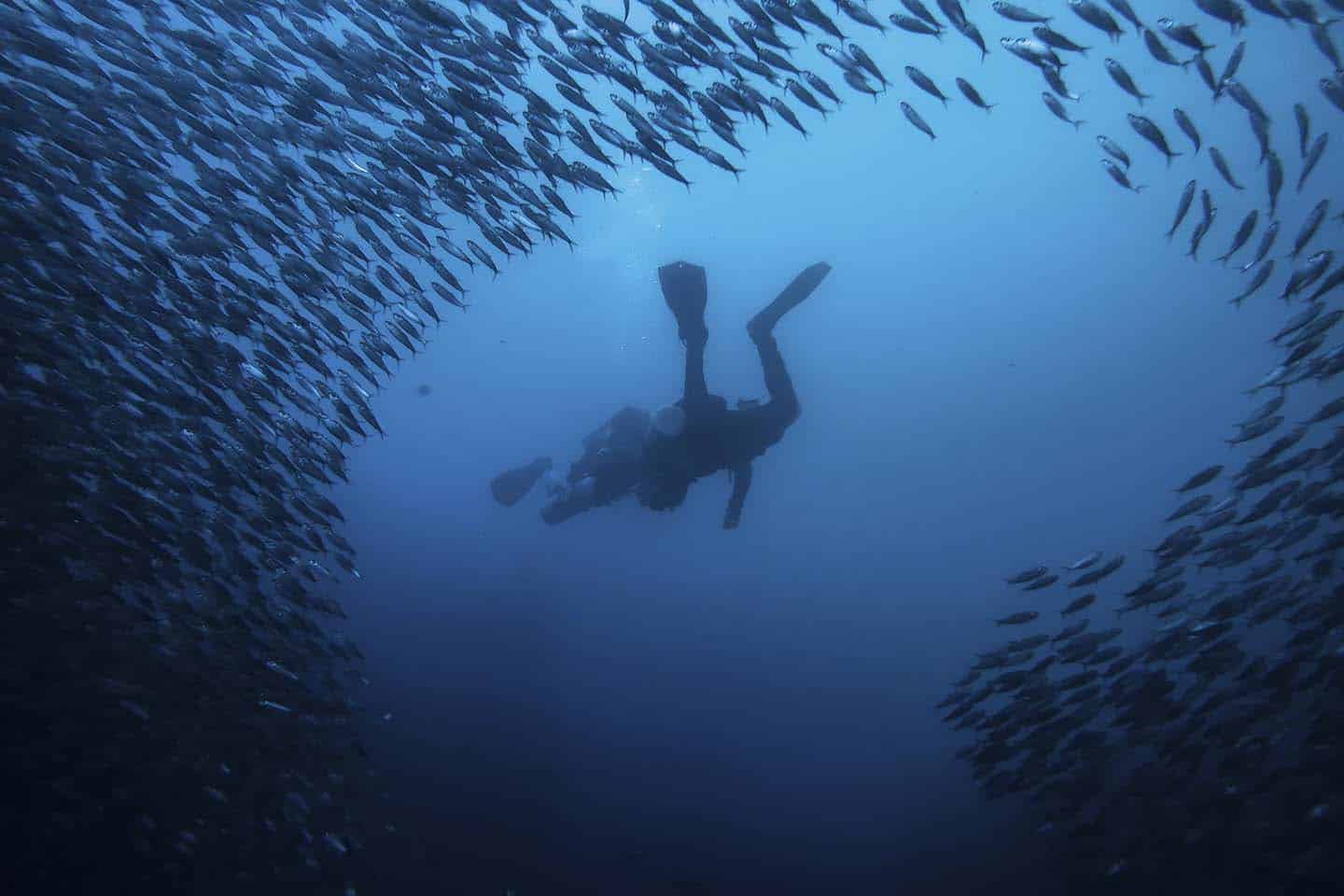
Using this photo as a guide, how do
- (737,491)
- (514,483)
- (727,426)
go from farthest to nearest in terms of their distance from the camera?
1. (514,483)
2. (737,491)
3. (727,426)

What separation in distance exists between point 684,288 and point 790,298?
1827mm

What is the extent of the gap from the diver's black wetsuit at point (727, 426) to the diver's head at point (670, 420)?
157mm

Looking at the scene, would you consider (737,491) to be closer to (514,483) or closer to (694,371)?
(694,371)

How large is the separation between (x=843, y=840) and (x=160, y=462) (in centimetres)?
2850

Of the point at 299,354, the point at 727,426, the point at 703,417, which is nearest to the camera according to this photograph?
the point at 299,354

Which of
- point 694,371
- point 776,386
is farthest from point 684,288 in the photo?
point 776,386

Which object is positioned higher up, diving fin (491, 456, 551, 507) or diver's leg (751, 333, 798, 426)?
diver's leg (751, 333, 798, 426)

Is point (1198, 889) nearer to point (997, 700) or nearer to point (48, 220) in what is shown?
point (997, 700)

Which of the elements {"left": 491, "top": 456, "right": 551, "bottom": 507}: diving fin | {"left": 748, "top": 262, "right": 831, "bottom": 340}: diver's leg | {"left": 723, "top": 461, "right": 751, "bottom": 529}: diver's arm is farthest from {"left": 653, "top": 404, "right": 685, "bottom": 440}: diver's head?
{"left": 491, "top": 456, "right": 551, "bottom": 507}: diving fin

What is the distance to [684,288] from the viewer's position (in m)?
9.44

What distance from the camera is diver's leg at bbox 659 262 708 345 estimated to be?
9.44 meters

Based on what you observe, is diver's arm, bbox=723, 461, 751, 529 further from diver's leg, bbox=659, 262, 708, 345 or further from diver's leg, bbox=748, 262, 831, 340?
diver's leg, bbox=659, 262, 708, 345

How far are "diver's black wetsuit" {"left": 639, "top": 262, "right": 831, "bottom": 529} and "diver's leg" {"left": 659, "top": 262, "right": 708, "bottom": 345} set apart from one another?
0.67 metres

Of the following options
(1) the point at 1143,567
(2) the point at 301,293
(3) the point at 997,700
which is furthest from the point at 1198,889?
(2) the point at 301,293
